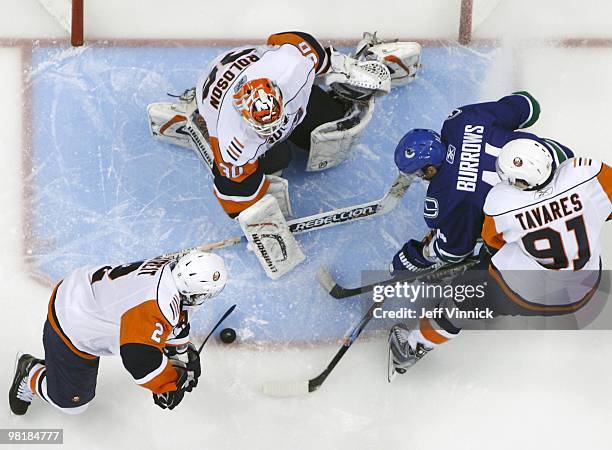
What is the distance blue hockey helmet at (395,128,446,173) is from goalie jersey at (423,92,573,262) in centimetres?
6

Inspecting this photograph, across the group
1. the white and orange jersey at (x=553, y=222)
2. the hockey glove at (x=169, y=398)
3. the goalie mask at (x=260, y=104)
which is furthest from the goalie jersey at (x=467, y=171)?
the hockey glove at (x=169, y=398)

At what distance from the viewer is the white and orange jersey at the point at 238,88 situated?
3502mm

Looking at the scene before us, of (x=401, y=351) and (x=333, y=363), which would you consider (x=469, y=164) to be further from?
(x=333, y=363)

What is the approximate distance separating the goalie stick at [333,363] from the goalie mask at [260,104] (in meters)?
1.07

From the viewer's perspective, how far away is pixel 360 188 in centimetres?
419

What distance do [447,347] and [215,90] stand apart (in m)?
1.66

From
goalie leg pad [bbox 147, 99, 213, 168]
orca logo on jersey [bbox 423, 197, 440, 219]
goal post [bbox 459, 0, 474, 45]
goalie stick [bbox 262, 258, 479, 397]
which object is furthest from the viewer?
goal post [bbox 459, 0, 474, 45]

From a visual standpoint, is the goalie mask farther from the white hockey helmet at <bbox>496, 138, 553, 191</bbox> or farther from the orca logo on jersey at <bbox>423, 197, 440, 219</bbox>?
the white hockey helmet at <bbox>496, 138, 553, 191</bbox>

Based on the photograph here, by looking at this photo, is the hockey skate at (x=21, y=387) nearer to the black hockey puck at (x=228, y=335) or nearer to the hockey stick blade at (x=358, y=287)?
the black hockey puck at (x=228, y=335)

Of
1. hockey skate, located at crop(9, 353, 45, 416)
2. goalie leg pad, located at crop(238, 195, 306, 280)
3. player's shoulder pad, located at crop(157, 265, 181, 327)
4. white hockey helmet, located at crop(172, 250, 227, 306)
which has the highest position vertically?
white hockey helmet, located at crop(172, 250, 227, 306)

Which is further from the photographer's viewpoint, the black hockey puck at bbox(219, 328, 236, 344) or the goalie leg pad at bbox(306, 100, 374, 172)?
the black hockey puck at bbox(219, 328, 236, 344)

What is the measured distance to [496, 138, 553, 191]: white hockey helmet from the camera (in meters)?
3.05

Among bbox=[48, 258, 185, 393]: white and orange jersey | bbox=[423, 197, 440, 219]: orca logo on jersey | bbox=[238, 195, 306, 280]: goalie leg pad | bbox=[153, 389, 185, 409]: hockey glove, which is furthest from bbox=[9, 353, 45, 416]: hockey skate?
bbox=[423, 197, 440, 219]: orca logo on jersey

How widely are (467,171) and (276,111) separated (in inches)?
31.5
